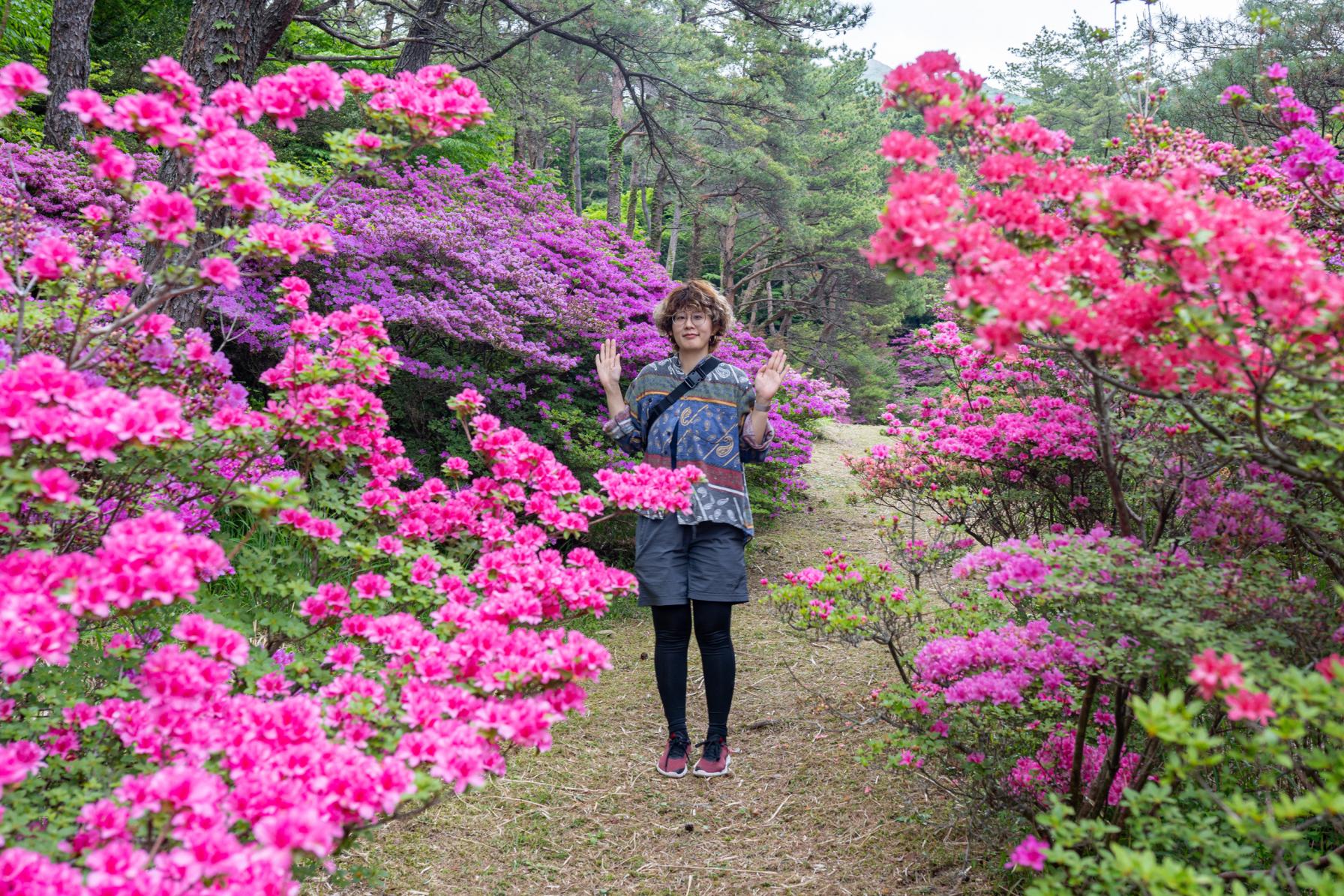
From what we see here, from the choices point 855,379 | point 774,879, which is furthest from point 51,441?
point 855,379

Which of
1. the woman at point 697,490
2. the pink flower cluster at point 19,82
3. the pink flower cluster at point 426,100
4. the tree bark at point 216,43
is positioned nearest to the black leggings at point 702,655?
the woman at point 697,490

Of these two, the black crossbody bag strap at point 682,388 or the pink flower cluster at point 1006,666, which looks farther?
the black crossbody bag strap at point 682,388

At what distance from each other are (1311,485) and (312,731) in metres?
2.32

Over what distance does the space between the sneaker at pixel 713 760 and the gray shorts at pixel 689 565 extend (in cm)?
60

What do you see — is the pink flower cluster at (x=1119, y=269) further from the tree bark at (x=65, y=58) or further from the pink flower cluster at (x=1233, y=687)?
the tree bark at (x=65, y=58)

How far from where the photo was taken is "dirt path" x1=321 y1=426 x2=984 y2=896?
2.51m

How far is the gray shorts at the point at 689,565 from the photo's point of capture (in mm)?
2980

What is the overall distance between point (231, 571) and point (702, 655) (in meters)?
1.77

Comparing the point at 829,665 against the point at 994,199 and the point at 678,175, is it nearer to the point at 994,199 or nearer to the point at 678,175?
the point at 994,199

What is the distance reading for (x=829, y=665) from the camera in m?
4.28

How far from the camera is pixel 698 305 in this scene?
10.3 feet

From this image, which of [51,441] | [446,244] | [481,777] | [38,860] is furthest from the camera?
[446,244]

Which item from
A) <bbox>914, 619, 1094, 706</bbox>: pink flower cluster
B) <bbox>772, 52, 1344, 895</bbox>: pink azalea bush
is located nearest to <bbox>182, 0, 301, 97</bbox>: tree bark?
<bbox>772, 52, 1344, 895</bbox>: pink azalea bush

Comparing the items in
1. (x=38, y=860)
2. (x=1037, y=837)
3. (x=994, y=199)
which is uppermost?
(x=994, y=199)
